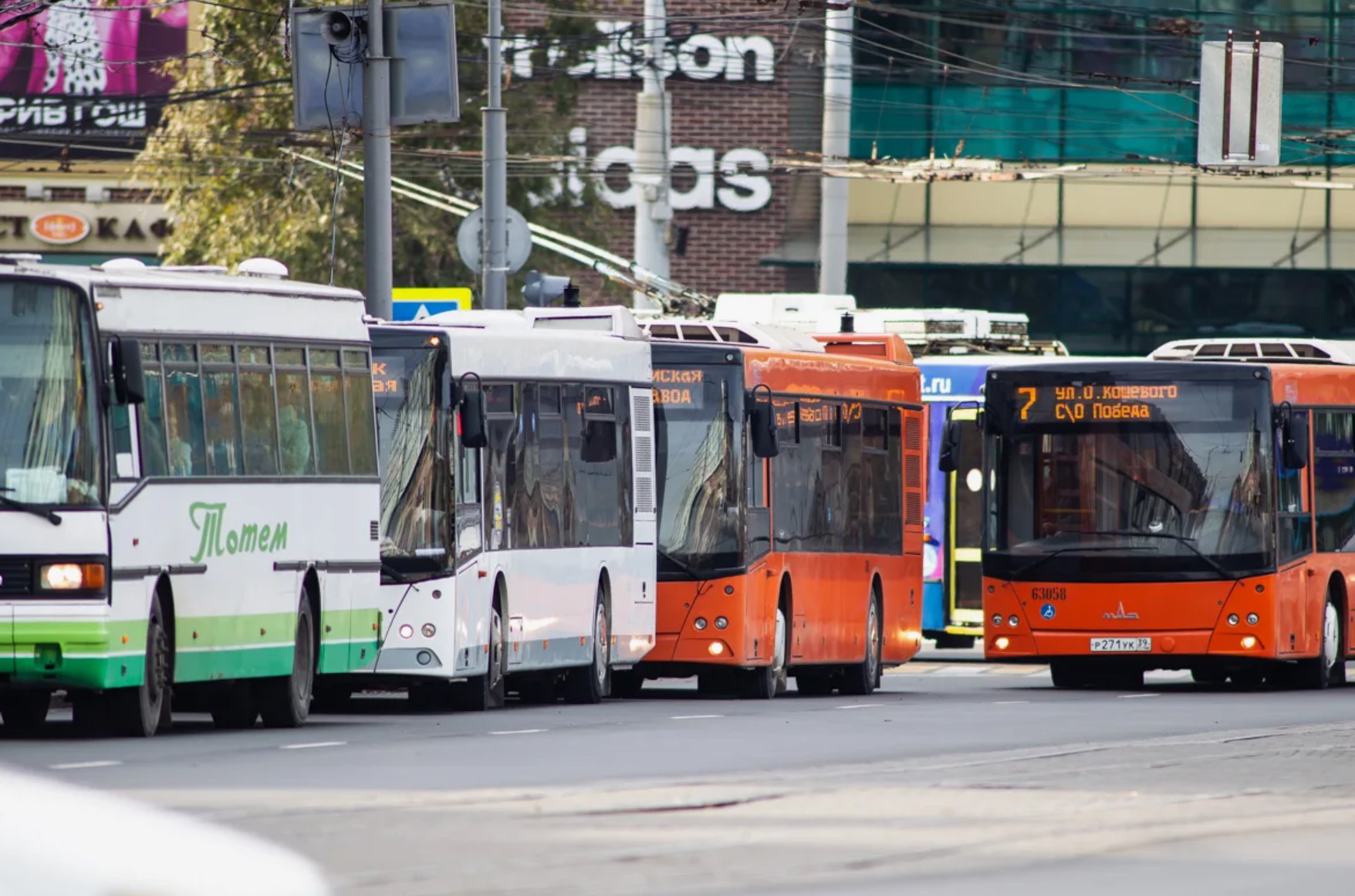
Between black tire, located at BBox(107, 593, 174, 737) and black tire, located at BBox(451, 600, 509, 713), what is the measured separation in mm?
4106

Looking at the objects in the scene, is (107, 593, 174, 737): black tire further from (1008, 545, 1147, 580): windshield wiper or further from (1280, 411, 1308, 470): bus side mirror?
(1280, 411, 1308, 470): bus side mirror

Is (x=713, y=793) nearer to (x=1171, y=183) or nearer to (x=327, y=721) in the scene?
(x=327, y=721)

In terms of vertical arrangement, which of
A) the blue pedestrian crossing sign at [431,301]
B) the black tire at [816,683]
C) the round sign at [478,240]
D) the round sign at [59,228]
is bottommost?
the black tire at [816,683]

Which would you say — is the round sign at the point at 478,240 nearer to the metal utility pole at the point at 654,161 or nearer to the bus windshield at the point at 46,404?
the metal utility pole at the point at 654,161

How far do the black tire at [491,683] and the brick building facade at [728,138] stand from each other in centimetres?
2497

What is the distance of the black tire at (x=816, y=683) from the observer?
25953 mm

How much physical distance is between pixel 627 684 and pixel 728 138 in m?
23.6

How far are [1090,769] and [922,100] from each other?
32.7 m

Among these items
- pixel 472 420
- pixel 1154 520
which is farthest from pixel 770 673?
pixel 472 420

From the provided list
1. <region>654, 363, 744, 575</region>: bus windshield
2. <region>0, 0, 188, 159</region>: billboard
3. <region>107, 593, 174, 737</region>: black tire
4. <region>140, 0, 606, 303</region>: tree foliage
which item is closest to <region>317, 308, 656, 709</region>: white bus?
<region>654, 363, 744, 575</region>: bus windshield

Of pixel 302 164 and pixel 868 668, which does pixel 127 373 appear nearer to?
pixel 868 668

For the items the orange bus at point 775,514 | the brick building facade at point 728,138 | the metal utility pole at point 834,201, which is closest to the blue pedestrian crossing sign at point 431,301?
the orange bus at point 775,514

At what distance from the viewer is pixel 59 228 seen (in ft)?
160

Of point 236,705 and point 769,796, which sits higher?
point 769,796
